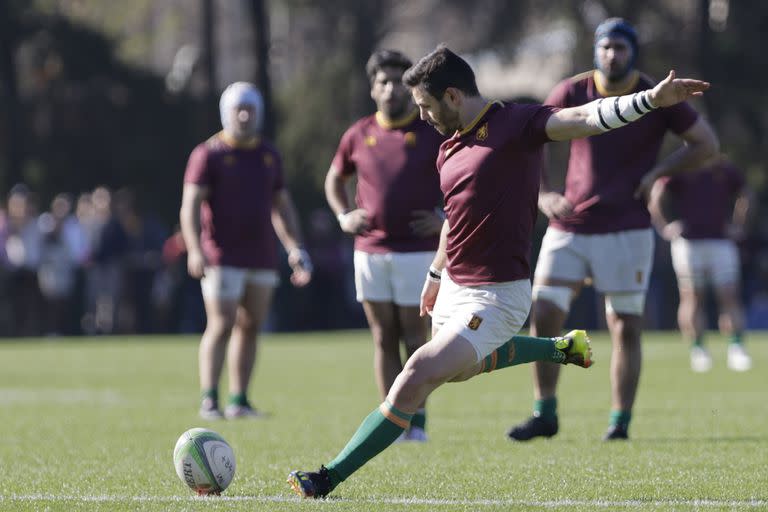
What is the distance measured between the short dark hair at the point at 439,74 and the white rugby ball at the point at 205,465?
202cm

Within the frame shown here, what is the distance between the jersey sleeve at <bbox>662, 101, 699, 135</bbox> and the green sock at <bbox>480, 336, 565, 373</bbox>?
2.51 meters

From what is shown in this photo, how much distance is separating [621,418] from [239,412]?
3459 mm

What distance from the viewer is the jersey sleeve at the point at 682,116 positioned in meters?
10.1

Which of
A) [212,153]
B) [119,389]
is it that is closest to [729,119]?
[119,389]

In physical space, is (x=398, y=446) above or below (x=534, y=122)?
below

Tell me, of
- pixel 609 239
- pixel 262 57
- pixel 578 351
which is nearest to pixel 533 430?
pixel 609 239

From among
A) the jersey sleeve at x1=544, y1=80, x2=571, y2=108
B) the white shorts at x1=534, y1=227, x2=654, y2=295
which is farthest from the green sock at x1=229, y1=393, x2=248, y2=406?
the jersey sleeve at x1=544, y1=80, x2=571, y2=108

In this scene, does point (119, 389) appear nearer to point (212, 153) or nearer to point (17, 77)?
point (212, 153)

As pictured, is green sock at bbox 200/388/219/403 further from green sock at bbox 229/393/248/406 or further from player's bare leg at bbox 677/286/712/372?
player's bare leg at bbox 677/286/712/372

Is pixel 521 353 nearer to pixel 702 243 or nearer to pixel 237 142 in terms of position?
pixel 237 142

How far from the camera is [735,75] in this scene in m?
34.9

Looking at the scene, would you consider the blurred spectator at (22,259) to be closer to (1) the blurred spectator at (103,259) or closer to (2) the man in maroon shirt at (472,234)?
(1) the blurred spectator at (103,259)

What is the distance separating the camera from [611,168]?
1041cm

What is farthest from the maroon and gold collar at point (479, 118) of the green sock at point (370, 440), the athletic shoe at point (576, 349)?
the green sock at point (370, 440)
